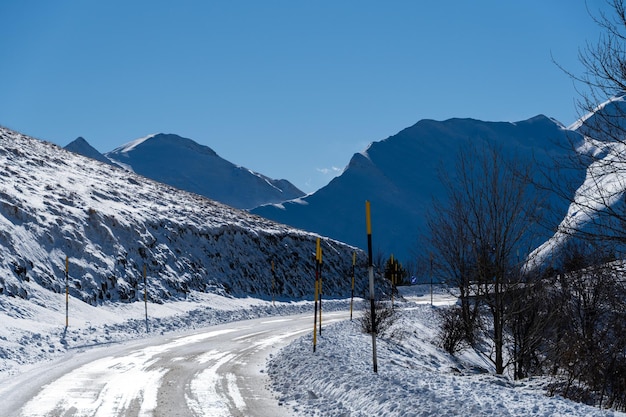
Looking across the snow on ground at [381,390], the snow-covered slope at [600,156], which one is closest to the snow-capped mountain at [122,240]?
the snow on ground at [381,390]

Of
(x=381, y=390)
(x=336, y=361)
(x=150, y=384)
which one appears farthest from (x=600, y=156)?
(x=150, y=384)

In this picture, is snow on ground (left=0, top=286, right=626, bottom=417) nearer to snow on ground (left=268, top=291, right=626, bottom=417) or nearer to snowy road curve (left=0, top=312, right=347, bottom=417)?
snow on ground (left=268, top=291, right=626, bottom=417)

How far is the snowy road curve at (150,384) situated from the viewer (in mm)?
9219

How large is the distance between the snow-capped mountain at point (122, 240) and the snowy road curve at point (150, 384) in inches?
428

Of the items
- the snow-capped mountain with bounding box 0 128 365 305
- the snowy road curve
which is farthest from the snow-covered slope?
the snow-capped mountain with bounding box 0 128 365 305

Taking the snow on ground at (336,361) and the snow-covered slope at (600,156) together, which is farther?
the snow-covered slope at (600,156)

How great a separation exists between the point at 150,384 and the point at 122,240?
2601 cm

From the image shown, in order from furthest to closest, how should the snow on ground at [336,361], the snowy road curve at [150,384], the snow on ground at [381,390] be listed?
the snowy road curve at [150,384], the snow on ground at [336,361], the snow on ground at [381,390]

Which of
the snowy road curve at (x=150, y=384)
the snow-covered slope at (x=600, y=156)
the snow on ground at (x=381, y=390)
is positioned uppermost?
the snow-covered slope at (x=600, y=156)

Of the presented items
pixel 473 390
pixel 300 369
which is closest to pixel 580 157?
pixel 473 390

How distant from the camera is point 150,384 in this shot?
11305 millimetres

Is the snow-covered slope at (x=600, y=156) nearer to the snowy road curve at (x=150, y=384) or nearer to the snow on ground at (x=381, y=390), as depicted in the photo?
the snow on ground at (x=381, y=390)

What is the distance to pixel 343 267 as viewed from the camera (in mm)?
57594

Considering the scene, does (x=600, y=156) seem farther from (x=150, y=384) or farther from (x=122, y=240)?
(x=122, y=240)
